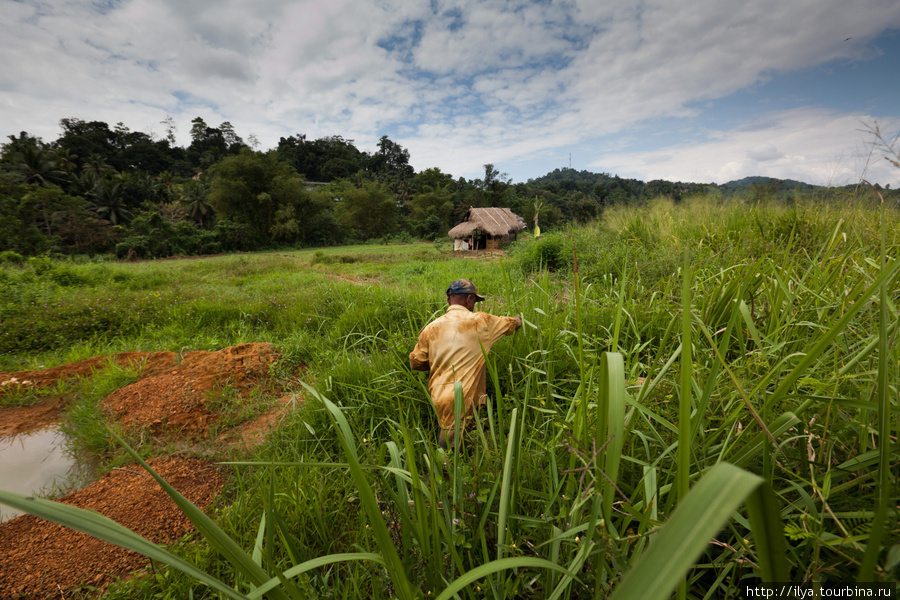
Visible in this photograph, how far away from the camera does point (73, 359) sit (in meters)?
3.76

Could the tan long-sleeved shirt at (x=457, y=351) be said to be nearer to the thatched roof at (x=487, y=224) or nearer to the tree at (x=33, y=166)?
the thatched roof at (x=487, y=224)

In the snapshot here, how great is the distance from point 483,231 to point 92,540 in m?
20.5

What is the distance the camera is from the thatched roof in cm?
2114

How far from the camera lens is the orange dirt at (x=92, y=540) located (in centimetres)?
145

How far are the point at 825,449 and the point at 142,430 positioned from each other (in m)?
3.70

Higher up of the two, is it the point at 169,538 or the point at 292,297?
the point at 292,297

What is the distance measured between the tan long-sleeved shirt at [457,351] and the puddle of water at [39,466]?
2.38m

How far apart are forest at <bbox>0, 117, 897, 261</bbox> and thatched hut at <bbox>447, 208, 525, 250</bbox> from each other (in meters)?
4.63

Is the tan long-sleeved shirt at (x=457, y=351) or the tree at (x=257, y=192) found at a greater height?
the tree at (x=257, y=192)

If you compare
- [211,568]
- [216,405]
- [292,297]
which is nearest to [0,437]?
[216,405]

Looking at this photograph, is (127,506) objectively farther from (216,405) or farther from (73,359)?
(73,359)

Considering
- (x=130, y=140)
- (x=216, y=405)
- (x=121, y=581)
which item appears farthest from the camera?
(x=130, y=140)

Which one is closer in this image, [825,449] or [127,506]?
[825,449]

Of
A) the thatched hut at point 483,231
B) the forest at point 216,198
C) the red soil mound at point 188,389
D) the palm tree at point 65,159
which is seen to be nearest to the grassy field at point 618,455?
the red soil mound at point 188,389
